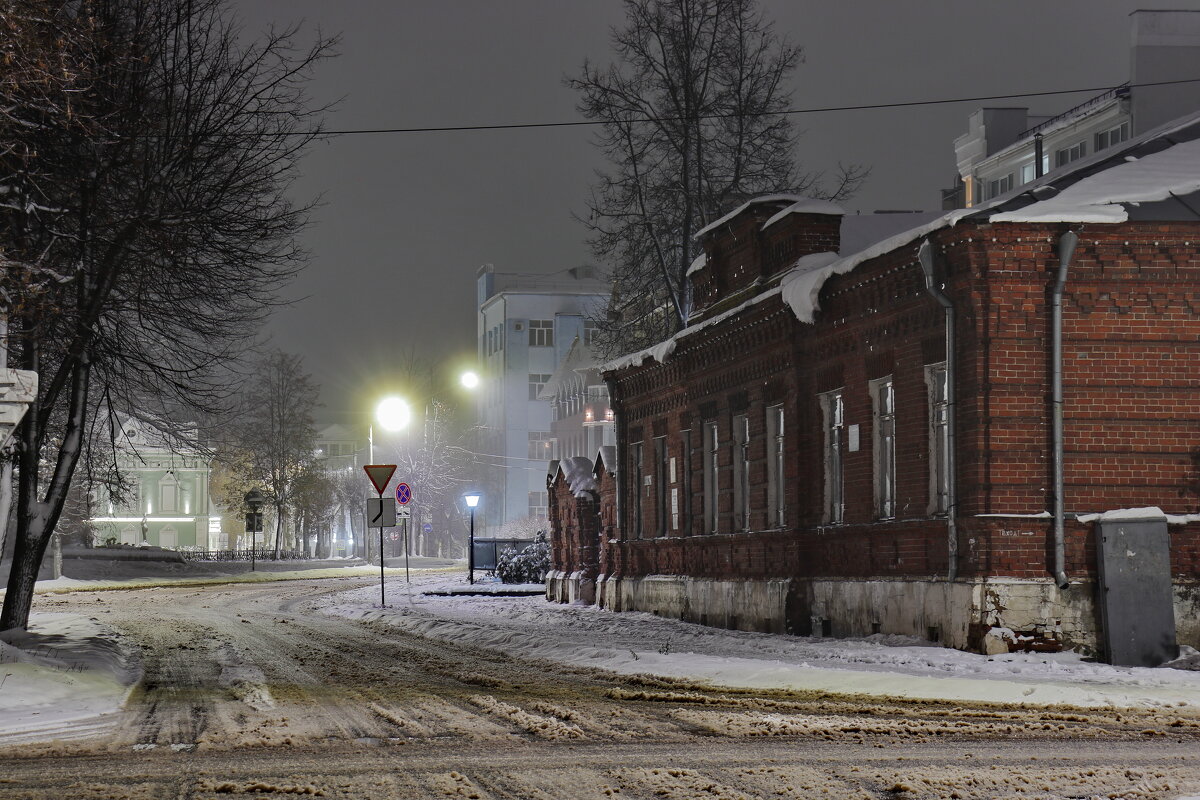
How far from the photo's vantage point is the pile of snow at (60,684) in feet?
40.1

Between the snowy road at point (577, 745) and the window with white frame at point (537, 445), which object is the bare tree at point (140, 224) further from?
the window with white frame at point (537, 445)

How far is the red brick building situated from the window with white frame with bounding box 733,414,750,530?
2.42 meters

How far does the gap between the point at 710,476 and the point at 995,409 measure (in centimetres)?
1190

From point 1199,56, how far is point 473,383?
68.7 m

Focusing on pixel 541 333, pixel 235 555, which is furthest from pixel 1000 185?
pixel 541 333

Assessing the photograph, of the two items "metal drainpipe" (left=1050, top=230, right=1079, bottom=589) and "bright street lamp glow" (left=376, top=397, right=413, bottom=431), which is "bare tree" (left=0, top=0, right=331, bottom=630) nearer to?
"metal drainpipe" (left=1050, top=230, right=1079, bottom=589)

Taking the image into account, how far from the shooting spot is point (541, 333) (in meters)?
117

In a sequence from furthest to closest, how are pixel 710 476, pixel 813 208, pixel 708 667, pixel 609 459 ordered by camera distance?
pixel 609 459 < pixel 710 476 < pixel 813 208 < pixel 708 667

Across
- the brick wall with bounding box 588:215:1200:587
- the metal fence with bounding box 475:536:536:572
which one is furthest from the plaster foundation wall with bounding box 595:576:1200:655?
the metal fence with bounding box 475:536:536:572

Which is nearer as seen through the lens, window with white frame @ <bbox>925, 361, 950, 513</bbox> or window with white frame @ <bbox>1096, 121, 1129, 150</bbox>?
window with white frame @ <bbox>925, 361, 950, 513</bbox>

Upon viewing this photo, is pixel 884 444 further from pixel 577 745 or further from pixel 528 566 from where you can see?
pixel 528 566

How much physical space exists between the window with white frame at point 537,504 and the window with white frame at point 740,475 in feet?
279

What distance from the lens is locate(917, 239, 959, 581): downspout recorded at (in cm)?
1902

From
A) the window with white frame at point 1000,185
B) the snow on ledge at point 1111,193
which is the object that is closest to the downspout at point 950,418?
the snow on ledge at point 1111,193
